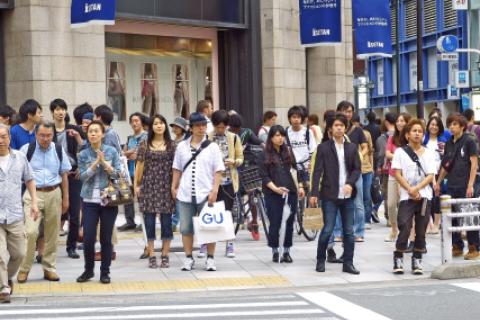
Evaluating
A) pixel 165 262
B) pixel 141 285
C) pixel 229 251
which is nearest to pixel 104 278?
pixel 141 285

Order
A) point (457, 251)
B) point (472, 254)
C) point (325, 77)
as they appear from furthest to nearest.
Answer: point (325, 77), point (457, 251), point (472, 254)

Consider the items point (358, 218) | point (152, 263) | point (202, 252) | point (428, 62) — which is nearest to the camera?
point (152, 263)

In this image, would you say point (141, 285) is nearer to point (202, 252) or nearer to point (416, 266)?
point (202, 252)

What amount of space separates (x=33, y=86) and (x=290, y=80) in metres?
7.01

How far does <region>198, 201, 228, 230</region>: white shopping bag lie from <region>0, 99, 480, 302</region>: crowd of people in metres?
0.11

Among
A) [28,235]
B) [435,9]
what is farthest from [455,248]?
[435,9]

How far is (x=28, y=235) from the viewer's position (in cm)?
1184

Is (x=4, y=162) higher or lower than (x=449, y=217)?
higher

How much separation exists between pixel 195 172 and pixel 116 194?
119 cm

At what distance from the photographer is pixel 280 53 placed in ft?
76.5

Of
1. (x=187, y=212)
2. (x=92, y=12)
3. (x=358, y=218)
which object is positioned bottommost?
(x=358, y=218)

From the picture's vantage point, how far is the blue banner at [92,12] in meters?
17.3

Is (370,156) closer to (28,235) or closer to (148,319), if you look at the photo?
(28,235)

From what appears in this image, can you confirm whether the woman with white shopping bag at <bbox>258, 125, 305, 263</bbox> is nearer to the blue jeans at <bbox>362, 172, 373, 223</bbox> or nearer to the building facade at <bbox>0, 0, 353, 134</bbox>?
the blue jeans at <bbox>362, 172, 373, 223</bbox>
